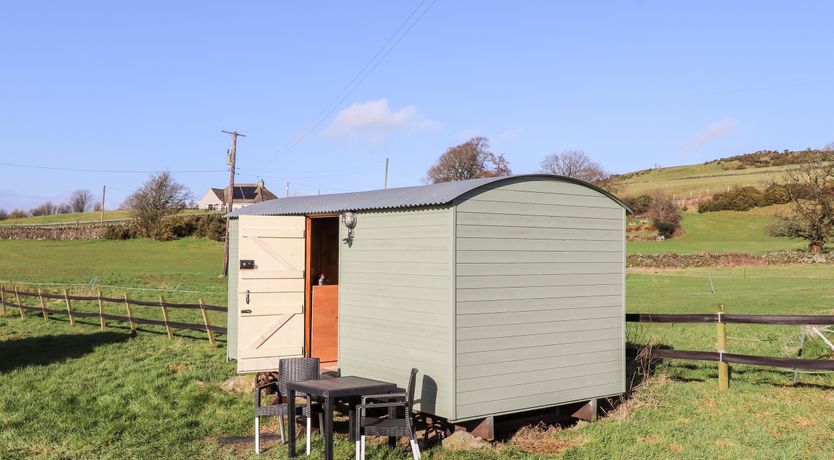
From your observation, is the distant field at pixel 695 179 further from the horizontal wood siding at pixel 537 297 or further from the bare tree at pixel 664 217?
the horizontal wood siding at pixel 537 297

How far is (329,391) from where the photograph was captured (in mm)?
7008

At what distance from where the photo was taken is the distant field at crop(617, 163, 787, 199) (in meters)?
72.2

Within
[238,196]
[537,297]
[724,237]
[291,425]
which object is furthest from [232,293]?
[238,196]

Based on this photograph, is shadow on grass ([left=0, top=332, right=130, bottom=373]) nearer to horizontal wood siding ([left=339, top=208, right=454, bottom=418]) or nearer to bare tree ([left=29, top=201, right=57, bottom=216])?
horizontal wood siding ([left=339, top=208, right=454, bottom=418])

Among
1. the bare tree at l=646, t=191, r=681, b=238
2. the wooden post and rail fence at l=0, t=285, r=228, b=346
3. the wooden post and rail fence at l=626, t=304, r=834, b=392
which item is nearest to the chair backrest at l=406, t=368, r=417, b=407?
the wooden post and rail fence at l=626, t=304, r=834, b=392

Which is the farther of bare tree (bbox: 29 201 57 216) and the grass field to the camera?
bare tree (bbox: 29 201 57 216)

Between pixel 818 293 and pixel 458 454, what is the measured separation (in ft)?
69.5

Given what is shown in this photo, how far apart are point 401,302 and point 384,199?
4.07ft

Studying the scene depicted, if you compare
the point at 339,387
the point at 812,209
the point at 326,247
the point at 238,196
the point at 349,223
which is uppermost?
the point at 238,196

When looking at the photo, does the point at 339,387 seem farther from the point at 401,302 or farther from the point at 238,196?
the point at 238,196

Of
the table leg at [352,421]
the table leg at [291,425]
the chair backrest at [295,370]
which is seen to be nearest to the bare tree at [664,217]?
the chair backrest at [295,370]

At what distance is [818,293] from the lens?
79.1 feet

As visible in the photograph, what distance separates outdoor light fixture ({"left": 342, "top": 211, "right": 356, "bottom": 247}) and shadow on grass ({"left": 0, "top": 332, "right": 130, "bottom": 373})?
7.03 meters

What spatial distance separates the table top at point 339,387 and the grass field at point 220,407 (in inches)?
25.0
